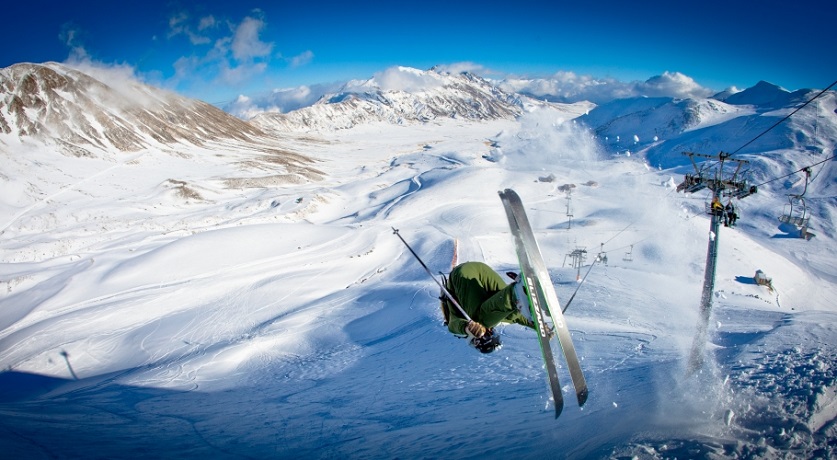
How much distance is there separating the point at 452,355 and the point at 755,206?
5682cm

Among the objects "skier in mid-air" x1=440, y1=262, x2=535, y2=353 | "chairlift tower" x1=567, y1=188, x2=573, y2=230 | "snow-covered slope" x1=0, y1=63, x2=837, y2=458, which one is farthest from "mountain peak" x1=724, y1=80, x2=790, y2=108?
"skier in mid-air" x1=440, y1=262, x2=535, y2=353

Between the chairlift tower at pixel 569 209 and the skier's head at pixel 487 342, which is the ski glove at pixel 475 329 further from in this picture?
the chairlift tower at pixel 569 209

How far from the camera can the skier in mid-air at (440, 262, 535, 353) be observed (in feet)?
20.7

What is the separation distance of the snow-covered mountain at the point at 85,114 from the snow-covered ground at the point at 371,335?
58.0ft

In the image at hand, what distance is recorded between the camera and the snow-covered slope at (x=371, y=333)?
7.65 m

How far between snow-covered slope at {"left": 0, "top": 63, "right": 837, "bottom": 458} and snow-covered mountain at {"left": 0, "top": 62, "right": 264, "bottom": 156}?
682 inches

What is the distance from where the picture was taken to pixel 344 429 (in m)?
9.77

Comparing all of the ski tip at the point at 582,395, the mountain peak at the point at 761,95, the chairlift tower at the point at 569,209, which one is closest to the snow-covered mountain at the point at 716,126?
the mountain peak at the point at 761,95

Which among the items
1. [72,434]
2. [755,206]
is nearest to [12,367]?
[72,434]

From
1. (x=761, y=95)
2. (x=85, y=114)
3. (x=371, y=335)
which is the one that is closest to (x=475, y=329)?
(x=371, y=335)

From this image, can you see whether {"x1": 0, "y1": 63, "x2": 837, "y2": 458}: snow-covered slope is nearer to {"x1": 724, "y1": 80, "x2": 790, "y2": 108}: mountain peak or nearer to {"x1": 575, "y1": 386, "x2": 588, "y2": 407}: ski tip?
{"x1": 575, "y1": 386, "x2": 588, "y2": 407}: ski tip

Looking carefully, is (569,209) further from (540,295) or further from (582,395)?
(540,295)

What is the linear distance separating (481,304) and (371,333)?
12146 mm

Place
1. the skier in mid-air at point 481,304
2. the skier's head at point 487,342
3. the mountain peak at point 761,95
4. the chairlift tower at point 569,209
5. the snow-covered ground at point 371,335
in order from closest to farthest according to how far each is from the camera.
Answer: the skier in mid-air at point 481,304 → the skier's head at point 487,342 → the snow-covered ground at point 371,335 → the chairlift tower at point 569,209 → the mountain peak at point 761,95
